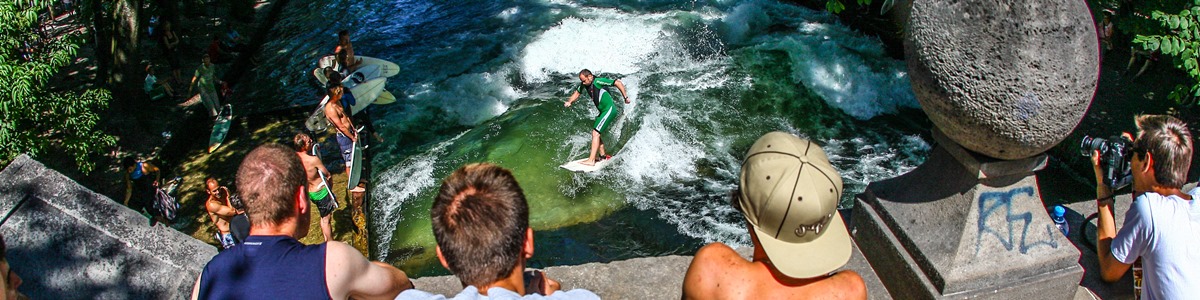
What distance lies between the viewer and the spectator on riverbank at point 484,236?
7.38 ft

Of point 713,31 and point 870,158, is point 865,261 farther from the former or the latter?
point 713,31

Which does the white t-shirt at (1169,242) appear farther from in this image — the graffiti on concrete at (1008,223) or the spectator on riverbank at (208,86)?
the spectator on riverbank at (208,86)

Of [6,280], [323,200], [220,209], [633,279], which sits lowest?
[323,200]

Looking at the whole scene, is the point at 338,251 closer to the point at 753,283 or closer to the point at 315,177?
the point at 753,283

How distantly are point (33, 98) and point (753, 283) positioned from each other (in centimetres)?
769

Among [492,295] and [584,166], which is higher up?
[492,295]

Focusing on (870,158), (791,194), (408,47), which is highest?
(791,194)

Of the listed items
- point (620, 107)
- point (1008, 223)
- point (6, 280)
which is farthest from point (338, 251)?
point (620, 107)

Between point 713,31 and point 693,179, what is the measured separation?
544cm

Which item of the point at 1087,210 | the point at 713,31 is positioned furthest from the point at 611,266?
the point at 713,31

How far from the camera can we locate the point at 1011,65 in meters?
2.83

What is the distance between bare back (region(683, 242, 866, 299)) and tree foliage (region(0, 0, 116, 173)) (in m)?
7.32

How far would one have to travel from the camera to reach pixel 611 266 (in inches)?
156

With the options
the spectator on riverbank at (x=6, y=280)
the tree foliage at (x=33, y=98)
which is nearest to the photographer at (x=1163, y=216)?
the spectator on riverbank at (x=6, y=280)
